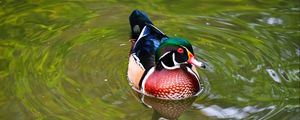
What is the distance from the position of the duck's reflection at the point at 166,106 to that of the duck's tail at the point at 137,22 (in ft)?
3.34

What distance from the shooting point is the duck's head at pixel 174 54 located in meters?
6.46

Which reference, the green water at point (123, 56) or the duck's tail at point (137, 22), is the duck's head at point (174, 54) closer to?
the green water at point (123, 56)

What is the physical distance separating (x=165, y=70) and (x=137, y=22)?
3.41ft

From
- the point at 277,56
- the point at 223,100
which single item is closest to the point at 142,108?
the point at 223,100

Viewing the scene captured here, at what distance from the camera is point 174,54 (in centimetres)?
659

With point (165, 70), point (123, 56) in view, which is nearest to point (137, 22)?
point (123, 56)

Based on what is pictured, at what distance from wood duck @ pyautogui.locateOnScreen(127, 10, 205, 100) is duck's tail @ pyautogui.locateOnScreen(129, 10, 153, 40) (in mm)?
561

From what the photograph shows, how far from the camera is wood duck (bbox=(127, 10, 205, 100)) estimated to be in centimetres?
651

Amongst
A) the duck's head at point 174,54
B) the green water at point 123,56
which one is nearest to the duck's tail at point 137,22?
the green water at point 123,56

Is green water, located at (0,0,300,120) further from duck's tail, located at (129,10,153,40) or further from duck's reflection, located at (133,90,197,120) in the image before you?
duck's tail, located at (129,10,153,40)

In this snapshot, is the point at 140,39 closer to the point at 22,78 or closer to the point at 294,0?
the point at 22,78

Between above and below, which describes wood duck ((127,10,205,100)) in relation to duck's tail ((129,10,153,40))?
below

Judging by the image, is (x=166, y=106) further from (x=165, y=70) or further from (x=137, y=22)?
(x=137, y=22)

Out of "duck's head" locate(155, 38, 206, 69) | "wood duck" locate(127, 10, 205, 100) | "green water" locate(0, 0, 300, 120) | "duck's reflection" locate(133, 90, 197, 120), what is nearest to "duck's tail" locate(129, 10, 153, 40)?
"green water" locate(0, 0, 300, 120)
